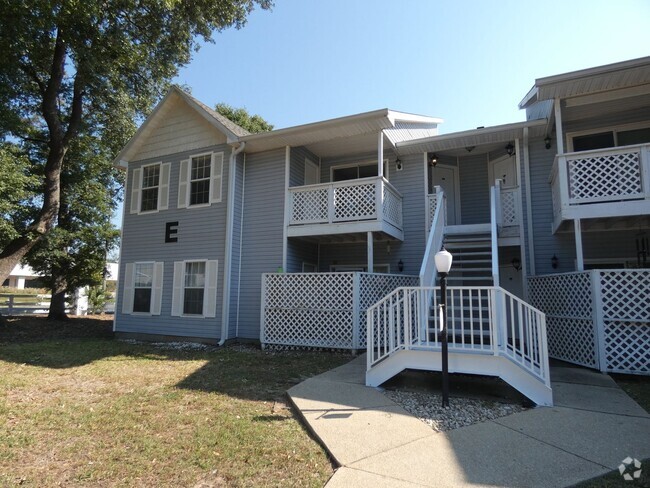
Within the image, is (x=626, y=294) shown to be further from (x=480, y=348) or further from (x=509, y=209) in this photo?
(x=509, y=209)

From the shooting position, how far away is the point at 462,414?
4.90 m

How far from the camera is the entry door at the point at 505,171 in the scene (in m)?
10.8

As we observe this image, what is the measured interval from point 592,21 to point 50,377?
36.0ft

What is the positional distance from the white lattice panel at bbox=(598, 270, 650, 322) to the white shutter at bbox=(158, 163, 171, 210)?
1190cm

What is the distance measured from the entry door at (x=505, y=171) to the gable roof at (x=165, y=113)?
7.58 m

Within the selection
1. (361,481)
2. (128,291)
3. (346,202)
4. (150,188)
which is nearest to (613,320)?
(361,481)

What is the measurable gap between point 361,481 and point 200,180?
1076cm

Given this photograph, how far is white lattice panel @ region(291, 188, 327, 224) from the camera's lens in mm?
10805

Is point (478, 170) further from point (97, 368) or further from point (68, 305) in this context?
point (68, 305)

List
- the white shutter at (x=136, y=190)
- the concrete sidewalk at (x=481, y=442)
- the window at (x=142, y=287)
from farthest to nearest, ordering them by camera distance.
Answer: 1. the white shutter at (x=136, y=190)
2. the window at (x=142, y=287)
3. the concrete sidewalk at (x=481, y=442)

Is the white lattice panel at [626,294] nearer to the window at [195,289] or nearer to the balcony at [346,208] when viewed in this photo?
the balcony at [346,208]

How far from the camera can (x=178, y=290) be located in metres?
12.1

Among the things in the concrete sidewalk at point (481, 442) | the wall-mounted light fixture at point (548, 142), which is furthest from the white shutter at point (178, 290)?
the wall-mounted light fixture at point (548, 142)

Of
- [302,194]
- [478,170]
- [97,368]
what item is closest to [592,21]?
[478,170]
